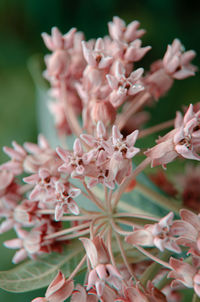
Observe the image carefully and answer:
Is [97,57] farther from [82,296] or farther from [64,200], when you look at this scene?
[82,296]

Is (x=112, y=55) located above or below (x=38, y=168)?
above

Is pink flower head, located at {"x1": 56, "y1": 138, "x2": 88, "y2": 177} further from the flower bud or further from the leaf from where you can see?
the leaf

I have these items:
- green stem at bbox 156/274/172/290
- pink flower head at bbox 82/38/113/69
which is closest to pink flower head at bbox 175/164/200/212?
green stem at bbox 156/274/172/290

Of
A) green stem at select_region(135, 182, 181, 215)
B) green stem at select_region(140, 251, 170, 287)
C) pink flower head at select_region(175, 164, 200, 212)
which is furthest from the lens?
pink flower head at select_region(175, 164, 200, 212)

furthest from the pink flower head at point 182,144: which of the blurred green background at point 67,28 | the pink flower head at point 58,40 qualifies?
the blurred green background at point 67,28

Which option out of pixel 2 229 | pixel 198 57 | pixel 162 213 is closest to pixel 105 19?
pixel 198 57

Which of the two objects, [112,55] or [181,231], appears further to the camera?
[112,55]

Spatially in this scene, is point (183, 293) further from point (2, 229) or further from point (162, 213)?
point (2, 229)

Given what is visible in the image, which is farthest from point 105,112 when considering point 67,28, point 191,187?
point 67,28
